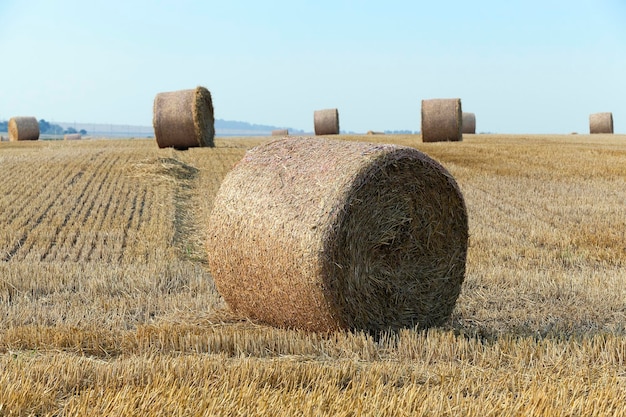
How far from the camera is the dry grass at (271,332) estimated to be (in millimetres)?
4066

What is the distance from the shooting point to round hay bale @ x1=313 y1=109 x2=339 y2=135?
3391 cm

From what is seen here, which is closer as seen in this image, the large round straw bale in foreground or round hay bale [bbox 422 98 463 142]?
the large round straw bale in foreground

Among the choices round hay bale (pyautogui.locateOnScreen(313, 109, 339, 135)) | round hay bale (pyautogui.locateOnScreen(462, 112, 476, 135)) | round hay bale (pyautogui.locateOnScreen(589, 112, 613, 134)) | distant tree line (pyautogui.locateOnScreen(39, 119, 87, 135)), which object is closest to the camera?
round hay bale (pyautogui.locateOnScreen(313, 109, 339, 135))

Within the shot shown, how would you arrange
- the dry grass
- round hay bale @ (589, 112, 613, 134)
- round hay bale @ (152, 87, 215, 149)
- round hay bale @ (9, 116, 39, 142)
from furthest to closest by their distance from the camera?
1. round hay bale @ (589, 112, 613, 134)
2. round hay bale @ (9, 116, 39, 142)
3. round hay bale @ (152, 87, 215, 149)
4. the dry grass

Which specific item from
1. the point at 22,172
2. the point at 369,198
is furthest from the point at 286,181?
the point at 22,172

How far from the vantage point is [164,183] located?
16500 mm

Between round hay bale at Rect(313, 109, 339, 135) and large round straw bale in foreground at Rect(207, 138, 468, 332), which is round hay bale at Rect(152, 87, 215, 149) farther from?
large round straw bale in foreground at Rect(207, 138, 468, 332)

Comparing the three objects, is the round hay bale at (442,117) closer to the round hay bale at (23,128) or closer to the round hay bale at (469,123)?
the round hay bale at (469,123)

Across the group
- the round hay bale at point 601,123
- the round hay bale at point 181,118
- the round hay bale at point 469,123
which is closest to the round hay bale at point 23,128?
the round hay bale at point 181,118

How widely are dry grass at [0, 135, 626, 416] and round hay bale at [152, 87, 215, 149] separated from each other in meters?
8.75

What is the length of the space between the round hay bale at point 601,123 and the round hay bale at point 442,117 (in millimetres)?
15367

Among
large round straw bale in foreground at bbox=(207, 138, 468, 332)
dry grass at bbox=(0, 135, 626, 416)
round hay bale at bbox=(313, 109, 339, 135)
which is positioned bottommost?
dry grass at bbox=(0, 135, 626, 416)

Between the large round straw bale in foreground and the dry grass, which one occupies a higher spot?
the large round straw bale in foreground

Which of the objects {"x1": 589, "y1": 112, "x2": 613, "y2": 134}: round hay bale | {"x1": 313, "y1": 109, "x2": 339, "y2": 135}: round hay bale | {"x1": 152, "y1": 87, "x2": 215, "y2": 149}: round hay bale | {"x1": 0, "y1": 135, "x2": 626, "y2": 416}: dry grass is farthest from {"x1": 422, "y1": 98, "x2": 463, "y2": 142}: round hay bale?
{"x1": 589, "y1": 112, "x2": 613, "y2": 134}: round hay bale
